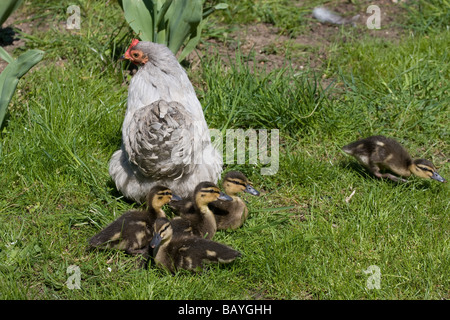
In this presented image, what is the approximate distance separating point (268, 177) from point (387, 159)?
1.05 m

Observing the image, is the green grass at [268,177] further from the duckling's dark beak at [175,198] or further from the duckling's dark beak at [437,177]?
Answer: the duckling's dark beak at [175,198]

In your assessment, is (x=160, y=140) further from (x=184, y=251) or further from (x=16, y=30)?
(x=16, y=30)

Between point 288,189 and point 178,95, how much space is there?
51.4 inches

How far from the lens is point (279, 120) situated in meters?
5.75

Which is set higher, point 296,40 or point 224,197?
point 296,40

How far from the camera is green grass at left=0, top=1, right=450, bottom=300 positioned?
423 centimetres

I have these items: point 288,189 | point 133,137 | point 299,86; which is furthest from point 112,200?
point 299,86

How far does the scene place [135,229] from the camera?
14.3ft

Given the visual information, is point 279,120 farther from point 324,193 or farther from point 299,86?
point 324,193

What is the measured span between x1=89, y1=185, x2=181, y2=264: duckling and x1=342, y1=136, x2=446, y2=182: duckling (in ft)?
5.89

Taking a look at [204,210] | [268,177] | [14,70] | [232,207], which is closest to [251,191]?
[232,207]

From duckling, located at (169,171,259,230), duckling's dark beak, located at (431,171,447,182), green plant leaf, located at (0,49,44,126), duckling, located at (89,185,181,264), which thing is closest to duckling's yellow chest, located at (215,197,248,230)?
duckling, located at (169,171,259,230)

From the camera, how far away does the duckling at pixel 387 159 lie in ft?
16.5

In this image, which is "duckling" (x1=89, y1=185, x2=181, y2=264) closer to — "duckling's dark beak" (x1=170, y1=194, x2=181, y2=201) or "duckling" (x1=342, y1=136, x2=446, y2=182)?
"duckling's dark beak" (x1=170, y1=194, x2=181, y2=201)
